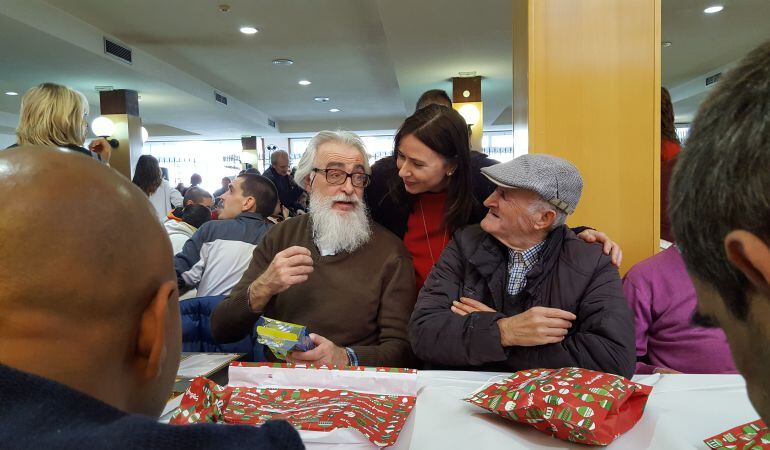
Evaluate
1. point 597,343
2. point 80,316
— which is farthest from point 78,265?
point 597,343

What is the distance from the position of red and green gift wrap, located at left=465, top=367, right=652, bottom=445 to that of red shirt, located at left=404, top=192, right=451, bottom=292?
112 cm

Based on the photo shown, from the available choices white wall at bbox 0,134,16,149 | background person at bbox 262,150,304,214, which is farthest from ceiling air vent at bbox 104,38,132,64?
white wall at bbox 0,134,16,149

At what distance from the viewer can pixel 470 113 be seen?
8.95 metres

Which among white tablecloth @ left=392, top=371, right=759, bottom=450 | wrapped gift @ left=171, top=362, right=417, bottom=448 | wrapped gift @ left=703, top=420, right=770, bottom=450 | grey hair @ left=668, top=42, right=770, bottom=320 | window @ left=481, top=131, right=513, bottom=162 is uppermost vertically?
window @ left=481, top=131, right=513, bottom=162

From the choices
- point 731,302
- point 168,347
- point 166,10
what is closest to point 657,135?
point 731,302

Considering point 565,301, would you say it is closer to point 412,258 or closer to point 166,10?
point 412,258

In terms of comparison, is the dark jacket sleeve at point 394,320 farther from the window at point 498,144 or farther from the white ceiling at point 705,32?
the window at point 498,144

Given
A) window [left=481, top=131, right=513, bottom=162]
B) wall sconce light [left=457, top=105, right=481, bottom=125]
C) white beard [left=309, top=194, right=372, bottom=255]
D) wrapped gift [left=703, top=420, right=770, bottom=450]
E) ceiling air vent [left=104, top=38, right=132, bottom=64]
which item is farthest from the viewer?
window [left=481, top=131, right=513, bottom=162]

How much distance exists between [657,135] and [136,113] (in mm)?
9103

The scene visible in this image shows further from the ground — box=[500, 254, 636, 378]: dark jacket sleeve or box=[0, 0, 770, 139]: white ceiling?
box=[0, 0, 770, 139]: white ceiling

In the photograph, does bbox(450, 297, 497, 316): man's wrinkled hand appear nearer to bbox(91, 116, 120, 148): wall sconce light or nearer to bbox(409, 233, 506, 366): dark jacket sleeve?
bbox(409, 233, 506, 366): dark jacket sleeve

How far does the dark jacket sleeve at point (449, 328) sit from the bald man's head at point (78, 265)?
3.54 ft

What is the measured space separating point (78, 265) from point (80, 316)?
0.18ft

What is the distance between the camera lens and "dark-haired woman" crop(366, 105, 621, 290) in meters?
2.24
